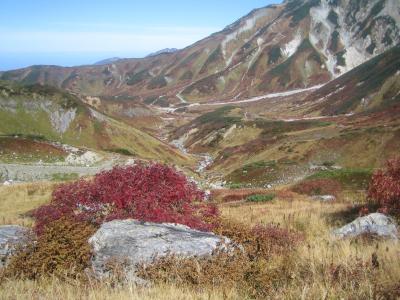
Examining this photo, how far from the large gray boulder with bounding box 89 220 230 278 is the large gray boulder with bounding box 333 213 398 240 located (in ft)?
14.6

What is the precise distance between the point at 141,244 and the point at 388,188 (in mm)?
8580

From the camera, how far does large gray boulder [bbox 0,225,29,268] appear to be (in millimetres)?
9898

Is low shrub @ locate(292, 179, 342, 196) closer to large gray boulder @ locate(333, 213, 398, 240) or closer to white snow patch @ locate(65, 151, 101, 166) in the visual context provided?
large gray boulder @ locate(333, 213, 398, 240)

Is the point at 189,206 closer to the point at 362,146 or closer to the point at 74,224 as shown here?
the point at 74,224

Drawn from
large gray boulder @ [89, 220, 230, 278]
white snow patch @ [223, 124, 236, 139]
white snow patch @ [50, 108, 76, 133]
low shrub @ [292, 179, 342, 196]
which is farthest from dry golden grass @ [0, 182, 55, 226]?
white snow patch @ [223, 124, 236, 139]

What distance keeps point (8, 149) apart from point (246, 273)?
61.5m

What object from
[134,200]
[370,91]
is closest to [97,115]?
[370,91]

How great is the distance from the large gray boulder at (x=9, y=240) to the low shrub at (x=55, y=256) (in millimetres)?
371

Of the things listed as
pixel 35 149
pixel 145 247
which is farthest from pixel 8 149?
pixel 145 247

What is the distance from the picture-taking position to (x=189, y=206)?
13750 mm

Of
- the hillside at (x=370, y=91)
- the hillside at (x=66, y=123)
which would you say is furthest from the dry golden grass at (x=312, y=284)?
the hillside at (x=370, y=91)

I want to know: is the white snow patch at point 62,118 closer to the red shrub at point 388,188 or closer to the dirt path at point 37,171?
the dirt path at point 37,171

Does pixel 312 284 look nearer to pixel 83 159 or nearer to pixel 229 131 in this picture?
pixel 83 159

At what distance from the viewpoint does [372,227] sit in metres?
12.7
